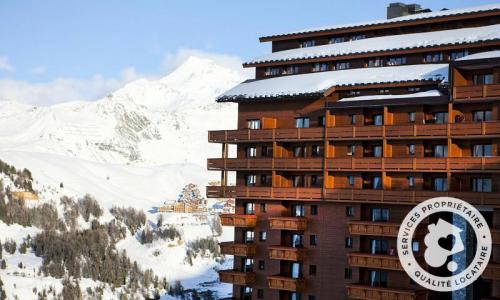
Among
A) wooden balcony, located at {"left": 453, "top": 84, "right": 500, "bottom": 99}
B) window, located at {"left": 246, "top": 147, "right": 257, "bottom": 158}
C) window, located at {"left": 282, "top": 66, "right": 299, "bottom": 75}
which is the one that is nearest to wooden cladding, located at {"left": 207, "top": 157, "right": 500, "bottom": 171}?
window, located at {"left": 246, "top": 147, "right": 257, "bottom": 158}

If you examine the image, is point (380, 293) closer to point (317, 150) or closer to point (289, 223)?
point (289, 223)

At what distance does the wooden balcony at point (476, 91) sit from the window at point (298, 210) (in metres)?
16.6

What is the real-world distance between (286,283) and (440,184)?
15.2 metres

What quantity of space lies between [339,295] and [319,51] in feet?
71.2

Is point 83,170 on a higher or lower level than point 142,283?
higher

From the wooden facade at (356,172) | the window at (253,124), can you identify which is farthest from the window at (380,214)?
the window at (253,124)

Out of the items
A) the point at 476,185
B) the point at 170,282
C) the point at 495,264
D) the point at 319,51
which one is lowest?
the point at 170,282

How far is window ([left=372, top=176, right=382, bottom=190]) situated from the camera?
2699 inches

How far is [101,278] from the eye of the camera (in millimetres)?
120062

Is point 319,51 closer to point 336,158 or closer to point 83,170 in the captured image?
point 336,158

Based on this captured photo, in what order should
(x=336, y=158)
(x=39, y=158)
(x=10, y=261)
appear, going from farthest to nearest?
(x=39, y=158)
(x=10, y=261)
(x=336, y=158)

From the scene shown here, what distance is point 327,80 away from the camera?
74312 millimetres

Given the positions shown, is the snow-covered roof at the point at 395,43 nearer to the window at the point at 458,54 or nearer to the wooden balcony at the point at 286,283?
the window at the point at 458,54

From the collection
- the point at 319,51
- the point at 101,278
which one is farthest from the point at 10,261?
the point at 319,51
